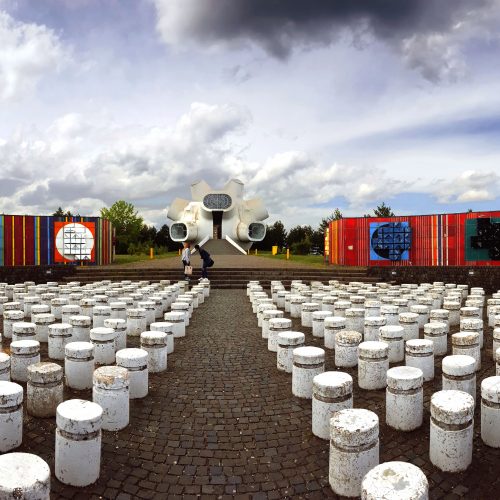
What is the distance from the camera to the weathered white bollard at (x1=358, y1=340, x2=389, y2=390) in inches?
221

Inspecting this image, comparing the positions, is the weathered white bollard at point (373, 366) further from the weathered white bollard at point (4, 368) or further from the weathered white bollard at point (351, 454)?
the weathered white bollard at point (4, 368)

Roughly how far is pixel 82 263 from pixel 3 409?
23216 mm

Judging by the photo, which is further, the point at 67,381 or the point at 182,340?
the point at 182,340

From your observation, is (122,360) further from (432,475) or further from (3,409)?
(432,475)

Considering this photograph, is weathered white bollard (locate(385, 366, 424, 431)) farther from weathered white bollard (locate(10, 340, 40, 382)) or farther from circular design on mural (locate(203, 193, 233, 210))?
circular design on mural (locate(203, 193, 233, 210))

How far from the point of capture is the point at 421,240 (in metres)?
25.5

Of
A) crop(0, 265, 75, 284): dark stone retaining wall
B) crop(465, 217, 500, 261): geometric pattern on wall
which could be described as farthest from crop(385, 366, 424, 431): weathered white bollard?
crop(465, 217, 500, 261): geometric pattern on wall

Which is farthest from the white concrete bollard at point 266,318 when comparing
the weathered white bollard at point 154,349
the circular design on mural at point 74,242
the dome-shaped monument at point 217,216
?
the dome-shaped monument at point 217,216

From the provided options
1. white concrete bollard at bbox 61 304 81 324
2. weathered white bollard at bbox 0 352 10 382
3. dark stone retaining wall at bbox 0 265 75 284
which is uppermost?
dark stone retaining wall at bbox 0 265 75 284

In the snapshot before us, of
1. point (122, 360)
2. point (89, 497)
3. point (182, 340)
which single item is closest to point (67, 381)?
point (122, 360)

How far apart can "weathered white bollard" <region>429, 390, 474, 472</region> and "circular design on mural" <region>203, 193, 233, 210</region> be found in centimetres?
5324

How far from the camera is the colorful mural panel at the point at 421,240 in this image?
919 inches

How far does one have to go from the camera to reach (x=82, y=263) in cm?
2589

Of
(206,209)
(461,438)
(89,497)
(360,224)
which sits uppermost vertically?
(206,209)
